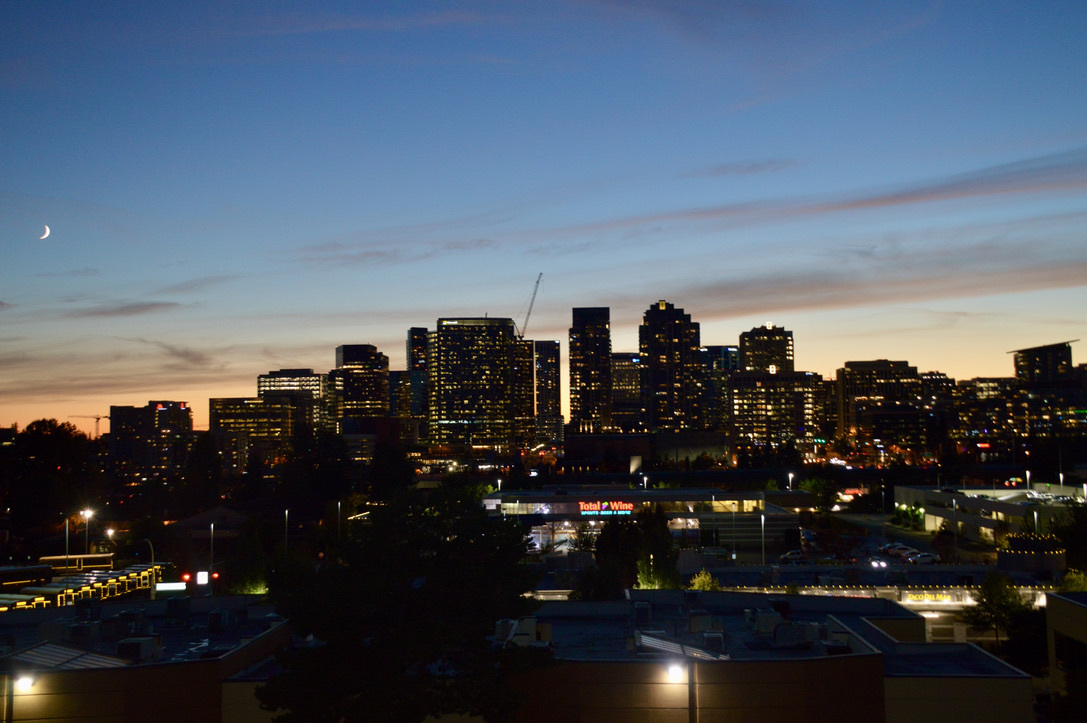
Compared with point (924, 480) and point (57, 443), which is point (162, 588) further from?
point (924, 480)

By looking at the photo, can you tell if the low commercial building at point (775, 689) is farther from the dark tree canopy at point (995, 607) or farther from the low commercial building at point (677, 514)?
the low commercial building at point (677, 514)

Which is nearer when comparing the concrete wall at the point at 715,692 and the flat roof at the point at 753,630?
the concrete wall at the point at 715,692

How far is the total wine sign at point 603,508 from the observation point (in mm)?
62469

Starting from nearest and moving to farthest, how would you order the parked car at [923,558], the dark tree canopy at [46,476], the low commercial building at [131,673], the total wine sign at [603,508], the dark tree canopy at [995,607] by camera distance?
the low commercial building at [131,673], the dark tree canopy at [995,607], the parked car at [923,558], the total wine sign at [603,508], the dark tree canopy at [46,476]

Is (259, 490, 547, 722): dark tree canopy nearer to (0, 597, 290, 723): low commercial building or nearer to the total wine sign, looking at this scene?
(0, 597, 290, 723): low commercial building

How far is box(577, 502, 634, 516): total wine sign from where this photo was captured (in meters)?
62.5

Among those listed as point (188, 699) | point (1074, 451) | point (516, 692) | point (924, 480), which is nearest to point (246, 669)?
point (188, 699)

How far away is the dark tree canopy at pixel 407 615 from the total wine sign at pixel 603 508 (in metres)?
46.2

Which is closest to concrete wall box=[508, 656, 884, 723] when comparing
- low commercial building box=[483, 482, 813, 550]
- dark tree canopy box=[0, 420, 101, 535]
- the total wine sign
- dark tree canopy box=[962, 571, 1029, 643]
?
dark tree canopy box=[962, 571, 1029, 643]

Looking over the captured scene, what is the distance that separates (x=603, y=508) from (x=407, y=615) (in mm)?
48092

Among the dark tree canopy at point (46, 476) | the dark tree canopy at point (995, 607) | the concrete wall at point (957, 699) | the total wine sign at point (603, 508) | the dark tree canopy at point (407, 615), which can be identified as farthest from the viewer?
the dark tree canopy at point (46, 476)

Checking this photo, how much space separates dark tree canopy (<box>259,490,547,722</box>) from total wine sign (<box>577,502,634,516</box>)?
4617cm

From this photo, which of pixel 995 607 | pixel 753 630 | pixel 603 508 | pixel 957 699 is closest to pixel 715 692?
pixel 957 699

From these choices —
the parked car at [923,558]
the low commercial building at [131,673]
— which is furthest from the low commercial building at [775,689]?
the parked car at [923,558]
